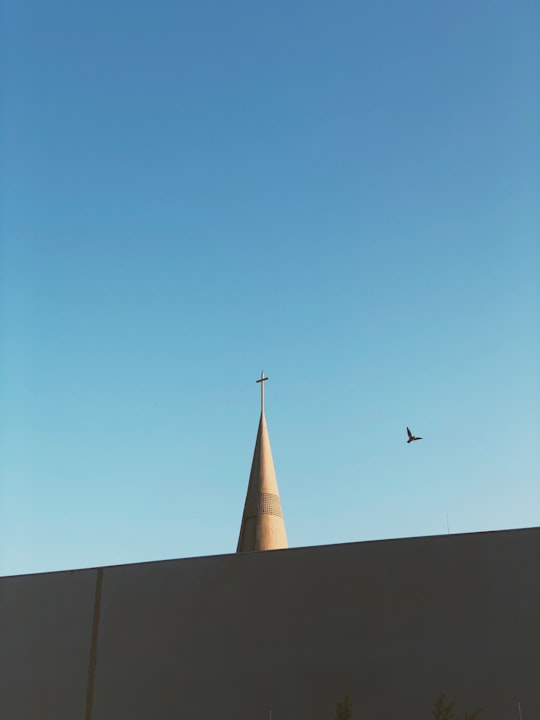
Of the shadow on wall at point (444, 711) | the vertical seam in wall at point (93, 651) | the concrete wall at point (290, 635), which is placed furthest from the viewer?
A: the vertical seam in wall at point (93, 651)

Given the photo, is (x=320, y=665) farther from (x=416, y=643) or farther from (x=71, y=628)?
(x=71, y=628)

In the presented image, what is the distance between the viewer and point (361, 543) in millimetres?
7828

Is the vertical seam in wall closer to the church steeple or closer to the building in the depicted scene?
the building

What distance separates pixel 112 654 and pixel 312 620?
7.69 ft

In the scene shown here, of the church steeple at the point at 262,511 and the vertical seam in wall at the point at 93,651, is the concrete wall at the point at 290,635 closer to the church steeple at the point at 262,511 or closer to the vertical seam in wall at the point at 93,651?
the vertical seam in wall at the point at 93,651

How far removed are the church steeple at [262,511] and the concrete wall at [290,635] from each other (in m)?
5.99

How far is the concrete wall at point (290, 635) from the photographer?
708 cm

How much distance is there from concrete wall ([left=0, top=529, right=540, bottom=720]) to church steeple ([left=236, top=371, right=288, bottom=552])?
599 cm

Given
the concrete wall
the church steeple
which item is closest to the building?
the concrete wall

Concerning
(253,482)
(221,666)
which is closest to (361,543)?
(221,666)

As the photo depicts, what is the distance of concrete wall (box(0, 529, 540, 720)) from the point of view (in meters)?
7.08

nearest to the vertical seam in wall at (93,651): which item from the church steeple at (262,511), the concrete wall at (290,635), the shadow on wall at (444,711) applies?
the concrete wall at (290,635)

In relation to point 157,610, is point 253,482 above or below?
above

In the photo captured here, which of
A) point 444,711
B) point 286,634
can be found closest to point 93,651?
point 286,634
